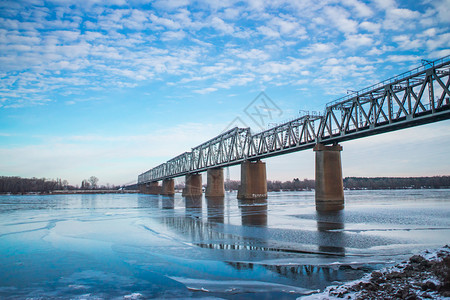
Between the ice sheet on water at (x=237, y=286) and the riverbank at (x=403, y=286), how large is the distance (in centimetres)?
81

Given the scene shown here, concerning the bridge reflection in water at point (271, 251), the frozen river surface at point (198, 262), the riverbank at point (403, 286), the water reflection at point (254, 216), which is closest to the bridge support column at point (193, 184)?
the water reflection at point (254, 216)

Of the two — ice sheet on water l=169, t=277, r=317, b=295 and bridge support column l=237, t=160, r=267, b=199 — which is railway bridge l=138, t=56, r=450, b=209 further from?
ice sheet on water l=169, t=277, r=317, b=295

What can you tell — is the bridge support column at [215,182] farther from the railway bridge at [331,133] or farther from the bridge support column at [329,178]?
the bridge support column at [329,178]

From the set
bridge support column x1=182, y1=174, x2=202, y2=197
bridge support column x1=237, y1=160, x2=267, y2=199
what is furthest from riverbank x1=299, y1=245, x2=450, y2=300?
bridge support column x1=182, y1=174, x2=202, y2=197

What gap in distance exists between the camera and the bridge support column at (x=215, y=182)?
95.3 m

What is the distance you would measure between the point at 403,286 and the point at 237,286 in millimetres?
3987

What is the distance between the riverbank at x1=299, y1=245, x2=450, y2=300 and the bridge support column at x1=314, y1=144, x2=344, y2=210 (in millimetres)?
38078

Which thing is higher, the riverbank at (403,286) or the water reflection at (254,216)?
the riverbank at (403,286)

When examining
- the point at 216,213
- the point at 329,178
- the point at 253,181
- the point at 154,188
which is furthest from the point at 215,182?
the point at 154,188

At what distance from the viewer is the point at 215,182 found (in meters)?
98.3

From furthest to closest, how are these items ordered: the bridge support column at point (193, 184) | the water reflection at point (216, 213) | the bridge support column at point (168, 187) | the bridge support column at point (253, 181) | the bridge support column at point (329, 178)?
the bridge support column at point (168, 187)
the bridge support column at point (193, 184)
the bridge support column at point (253, 181)
the bridge support column at point (329, 178)
the water reflection at point (216, 213)

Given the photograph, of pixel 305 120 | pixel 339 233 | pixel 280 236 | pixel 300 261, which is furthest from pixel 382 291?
pixel 305 120

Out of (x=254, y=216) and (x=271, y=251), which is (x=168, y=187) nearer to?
(x=254, y=216)

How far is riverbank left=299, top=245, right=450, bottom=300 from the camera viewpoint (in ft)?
19.5
